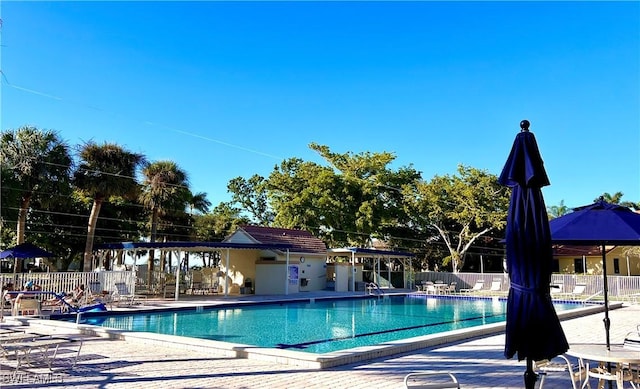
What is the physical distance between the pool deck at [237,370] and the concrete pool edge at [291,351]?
9 centimetres

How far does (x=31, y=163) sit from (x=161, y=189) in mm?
7694

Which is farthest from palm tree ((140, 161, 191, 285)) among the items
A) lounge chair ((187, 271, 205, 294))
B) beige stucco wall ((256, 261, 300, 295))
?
beige stucco wall ((256, 261, 300, 295))

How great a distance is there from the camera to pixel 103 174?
24766mm

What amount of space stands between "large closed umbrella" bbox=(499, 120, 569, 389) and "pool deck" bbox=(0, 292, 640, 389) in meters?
1.91

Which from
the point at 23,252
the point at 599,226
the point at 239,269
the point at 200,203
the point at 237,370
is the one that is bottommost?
the point at 237,370

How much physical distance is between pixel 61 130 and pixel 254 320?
1521cm

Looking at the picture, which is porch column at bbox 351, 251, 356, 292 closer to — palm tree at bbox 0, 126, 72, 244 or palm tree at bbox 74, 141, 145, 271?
palm tree at bbox 74, 141, 145, 271

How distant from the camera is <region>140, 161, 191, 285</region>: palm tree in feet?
94.6

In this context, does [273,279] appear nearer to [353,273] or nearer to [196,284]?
[196,284]

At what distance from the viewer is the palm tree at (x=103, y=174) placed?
24.5 metres

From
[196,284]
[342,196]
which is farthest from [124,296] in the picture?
[342,196]

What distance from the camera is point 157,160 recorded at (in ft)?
97.3

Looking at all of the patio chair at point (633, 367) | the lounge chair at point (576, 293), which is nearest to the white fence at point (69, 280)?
the patio chair at point (633, 367)

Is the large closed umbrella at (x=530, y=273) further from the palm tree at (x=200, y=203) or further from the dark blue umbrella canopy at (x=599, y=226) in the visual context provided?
the palm tree at (x=200, y=203)
